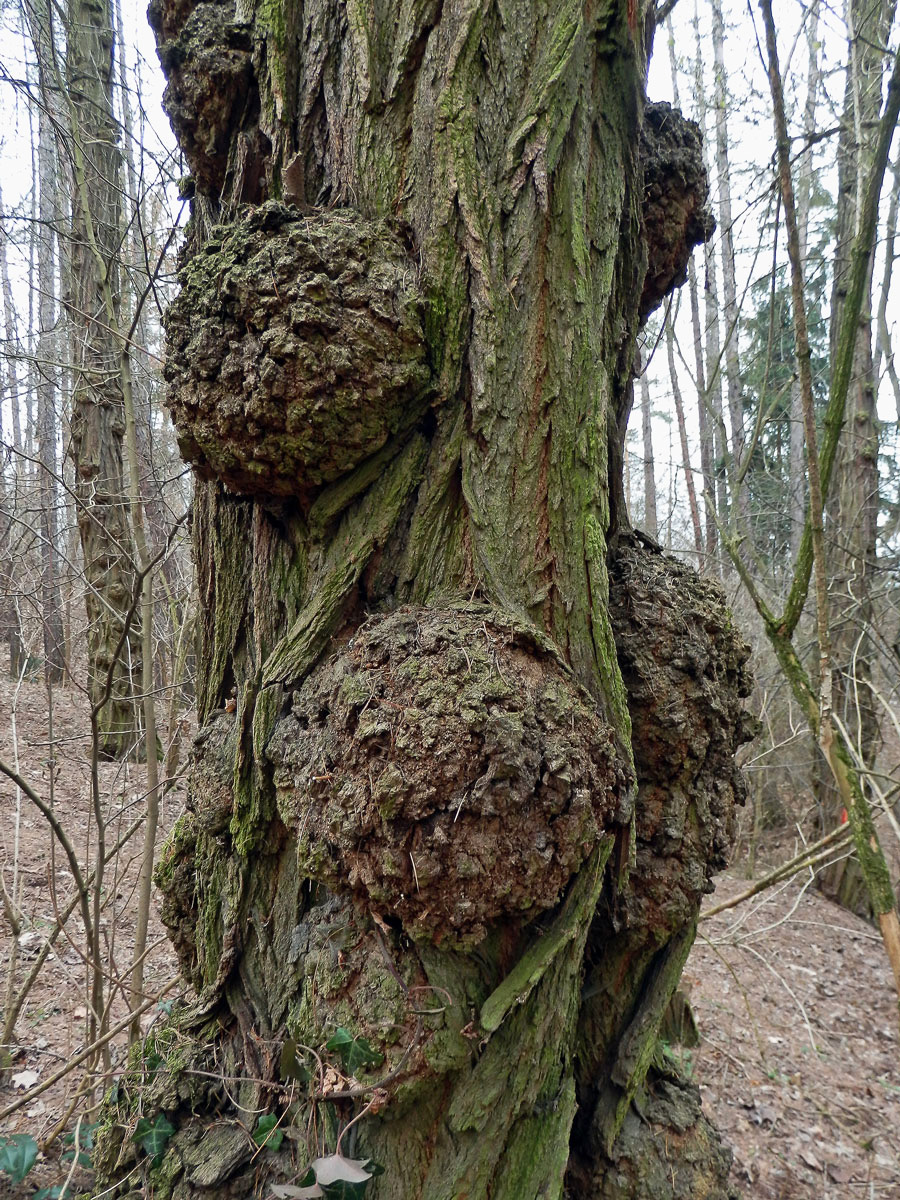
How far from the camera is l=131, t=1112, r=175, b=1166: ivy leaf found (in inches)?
59.5

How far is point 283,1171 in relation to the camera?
139 cm

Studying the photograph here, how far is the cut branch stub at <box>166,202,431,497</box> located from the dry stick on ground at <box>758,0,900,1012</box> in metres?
0.89

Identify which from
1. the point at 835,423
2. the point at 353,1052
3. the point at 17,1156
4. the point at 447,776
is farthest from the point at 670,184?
the point at 17,1156

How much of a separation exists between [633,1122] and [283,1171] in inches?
31.4

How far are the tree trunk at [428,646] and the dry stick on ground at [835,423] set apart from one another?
0.24 m

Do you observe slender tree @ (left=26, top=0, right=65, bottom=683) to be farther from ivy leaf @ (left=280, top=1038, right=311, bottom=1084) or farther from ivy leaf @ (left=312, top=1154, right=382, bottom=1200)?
ivy leaf @ (left=312, top=1154, right=382, bottom=1200)

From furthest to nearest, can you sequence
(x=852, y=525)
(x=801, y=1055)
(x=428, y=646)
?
(x=852, y=525) < (x=801, y=1055) < (x=428, y=646)

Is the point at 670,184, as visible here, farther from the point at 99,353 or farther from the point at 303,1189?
the point at 99,353

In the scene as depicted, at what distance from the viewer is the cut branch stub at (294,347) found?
1.45 meters

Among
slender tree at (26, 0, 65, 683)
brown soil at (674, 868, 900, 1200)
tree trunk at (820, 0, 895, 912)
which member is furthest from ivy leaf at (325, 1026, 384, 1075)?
tree trunk at (820, 0, 895, 912)

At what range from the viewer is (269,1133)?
142 cm

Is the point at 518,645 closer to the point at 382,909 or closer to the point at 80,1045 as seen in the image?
the point at 382,909

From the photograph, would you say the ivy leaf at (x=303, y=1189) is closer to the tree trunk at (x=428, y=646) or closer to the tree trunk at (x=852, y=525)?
the tree trunk at (x=428, y=646)

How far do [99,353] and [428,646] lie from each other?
3632 mm
